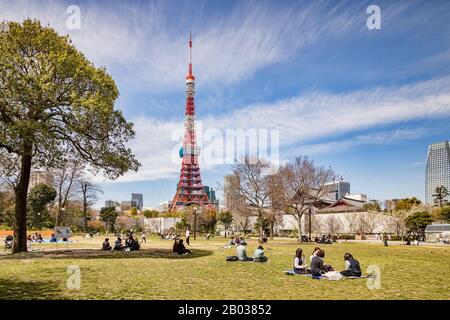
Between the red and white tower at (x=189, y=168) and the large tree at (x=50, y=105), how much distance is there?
239 ft

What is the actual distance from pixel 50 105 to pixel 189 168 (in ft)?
271

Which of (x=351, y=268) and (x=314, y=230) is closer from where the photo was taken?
(x=351, y=268)

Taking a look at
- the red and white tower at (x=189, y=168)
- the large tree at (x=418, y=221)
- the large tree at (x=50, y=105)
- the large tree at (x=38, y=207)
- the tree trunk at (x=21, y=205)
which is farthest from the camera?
the red and white tower at (x=189, y=168)

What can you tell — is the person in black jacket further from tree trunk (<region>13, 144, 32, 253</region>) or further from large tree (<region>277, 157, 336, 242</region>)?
large tree (<region>277, 157, 336, 242</region>)

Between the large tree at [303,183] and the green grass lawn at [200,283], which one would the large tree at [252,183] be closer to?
the large tree at [303,183]

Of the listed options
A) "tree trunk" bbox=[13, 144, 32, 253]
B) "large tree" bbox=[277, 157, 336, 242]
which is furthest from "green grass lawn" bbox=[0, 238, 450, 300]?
"large tree" bbox=[277, 157, 336, 242]

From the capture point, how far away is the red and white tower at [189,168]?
96.6 meters

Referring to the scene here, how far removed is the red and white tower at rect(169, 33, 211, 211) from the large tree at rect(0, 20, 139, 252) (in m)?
72.8

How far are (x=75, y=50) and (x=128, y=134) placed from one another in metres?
5.57

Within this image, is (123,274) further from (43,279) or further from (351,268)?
(351,268)

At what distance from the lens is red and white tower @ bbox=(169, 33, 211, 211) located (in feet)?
317

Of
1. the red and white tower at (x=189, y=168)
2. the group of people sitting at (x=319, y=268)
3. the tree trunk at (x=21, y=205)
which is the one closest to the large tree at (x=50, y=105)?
the tree trunk at (x=21, y=205)
